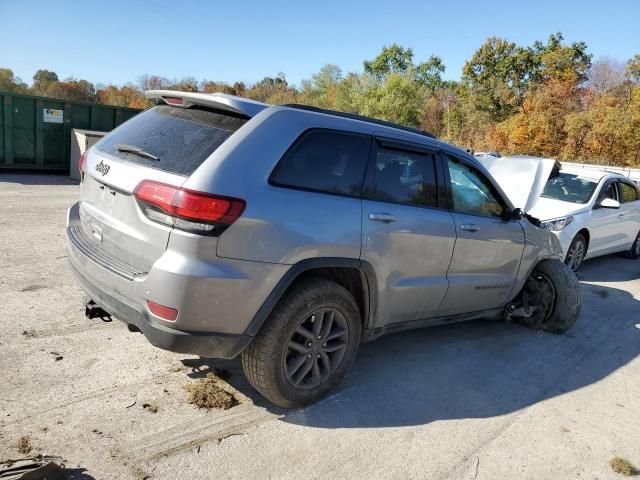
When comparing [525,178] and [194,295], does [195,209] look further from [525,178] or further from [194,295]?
[525,178]

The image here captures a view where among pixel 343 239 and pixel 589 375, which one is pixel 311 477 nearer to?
pixel 343 239

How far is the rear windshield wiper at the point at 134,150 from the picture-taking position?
3104mm

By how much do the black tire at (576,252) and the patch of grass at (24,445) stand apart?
7.31m

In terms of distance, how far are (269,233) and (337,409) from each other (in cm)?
139

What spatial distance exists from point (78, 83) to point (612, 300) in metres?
65.4

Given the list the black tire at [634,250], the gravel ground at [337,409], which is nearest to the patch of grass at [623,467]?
the gravel ground at [337,409]

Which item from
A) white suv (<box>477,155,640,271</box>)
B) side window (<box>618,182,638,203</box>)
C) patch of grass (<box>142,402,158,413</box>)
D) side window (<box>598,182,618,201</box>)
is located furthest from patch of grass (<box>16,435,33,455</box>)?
side window (<box>618,182,638,203</box>)

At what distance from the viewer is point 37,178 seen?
13.1 m

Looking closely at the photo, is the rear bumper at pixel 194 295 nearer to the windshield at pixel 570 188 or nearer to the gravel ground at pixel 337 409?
the gravel ground at pixel 337 409

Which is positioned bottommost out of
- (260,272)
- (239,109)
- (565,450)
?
(565,450)

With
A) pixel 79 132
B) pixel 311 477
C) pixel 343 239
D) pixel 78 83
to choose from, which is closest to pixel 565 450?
pixel 311 477

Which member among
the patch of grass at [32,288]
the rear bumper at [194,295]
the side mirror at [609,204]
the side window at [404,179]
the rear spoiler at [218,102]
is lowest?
the patch of grass at [32,288]

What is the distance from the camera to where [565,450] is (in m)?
3.36

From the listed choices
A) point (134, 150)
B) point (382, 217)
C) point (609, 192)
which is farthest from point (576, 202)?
point (134, 150)
